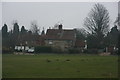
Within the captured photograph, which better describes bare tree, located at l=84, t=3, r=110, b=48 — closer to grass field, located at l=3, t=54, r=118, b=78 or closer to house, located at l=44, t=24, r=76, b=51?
house, located at l=44, t=24, r=76, b=51

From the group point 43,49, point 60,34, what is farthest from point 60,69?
point 60,34

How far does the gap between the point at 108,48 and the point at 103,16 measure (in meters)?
11.6

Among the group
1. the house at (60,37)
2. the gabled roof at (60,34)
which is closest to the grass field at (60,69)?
the house at (60,37)

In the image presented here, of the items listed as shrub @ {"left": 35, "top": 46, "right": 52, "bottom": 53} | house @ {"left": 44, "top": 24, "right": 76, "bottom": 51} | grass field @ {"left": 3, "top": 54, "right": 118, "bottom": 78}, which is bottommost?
grass field @ {"left": 3, "top": 54, "right": 118, "bottom": 78}

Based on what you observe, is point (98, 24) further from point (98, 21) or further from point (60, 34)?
point (60, 34)

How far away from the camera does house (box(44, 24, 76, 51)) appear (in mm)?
94000

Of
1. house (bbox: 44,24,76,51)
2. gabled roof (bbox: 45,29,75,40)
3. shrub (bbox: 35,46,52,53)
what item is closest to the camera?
shrub (bbox: 35,46,52,53)

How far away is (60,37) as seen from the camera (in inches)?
3740

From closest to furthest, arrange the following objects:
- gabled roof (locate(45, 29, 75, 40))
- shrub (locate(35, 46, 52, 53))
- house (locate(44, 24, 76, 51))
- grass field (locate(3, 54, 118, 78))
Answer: grass field (locate(3, 54, 118, 78))
shrub (locate(35, 46, 52, 53))
house (locate(44, 24, 76, 51))
gabled roof (locate(45, 29, 75, 40))

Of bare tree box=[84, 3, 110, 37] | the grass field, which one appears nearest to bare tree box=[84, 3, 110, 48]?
bare tree box=[84, 3, 110, 37]

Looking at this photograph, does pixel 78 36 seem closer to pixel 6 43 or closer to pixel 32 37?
pixel 32 37

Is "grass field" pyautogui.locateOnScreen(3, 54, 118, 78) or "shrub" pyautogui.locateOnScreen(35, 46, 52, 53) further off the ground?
"shrub" pyautogui.locateOnScreen(35, 46, 52, 53)

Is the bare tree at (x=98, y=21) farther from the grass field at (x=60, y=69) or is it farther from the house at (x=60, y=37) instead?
the grass field at (x=60, y=69)

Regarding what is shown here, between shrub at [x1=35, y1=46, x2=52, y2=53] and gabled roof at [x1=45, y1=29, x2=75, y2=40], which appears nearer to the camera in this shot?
shrub at [x1=35, y1=46, x2=52, y2=53]
